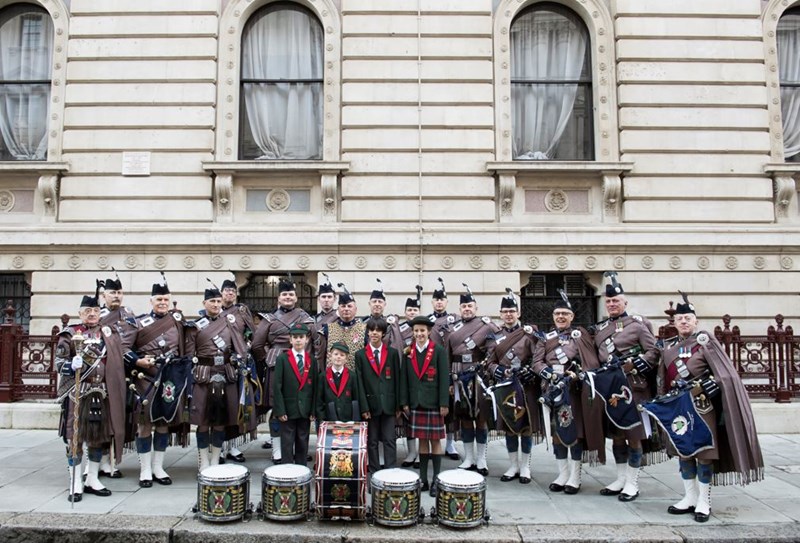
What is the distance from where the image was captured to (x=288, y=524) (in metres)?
6.17

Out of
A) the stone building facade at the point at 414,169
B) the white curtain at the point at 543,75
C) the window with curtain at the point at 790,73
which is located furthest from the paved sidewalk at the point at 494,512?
the window with curtain at the point at 790,73

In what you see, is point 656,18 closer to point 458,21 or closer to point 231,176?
point 458,21

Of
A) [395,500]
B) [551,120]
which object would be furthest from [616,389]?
[551,120]

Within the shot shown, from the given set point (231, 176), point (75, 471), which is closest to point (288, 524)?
point (75, 471)

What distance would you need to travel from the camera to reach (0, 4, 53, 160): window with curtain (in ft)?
45.3

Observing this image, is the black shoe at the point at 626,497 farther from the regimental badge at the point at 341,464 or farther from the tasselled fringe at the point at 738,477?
the regimental badge at the point at 341,464

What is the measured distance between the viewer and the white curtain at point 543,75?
13.9 m

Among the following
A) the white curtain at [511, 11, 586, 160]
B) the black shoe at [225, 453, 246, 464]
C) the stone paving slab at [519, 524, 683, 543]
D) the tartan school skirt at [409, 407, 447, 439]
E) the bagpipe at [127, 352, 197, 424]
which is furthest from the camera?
the white curtain at [511, 11, 586, 160]

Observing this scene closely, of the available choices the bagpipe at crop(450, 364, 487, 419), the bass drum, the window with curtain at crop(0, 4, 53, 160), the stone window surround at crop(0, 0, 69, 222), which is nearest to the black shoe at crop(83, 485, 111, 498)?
the bass drum

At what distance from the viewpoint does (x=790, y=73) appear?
14156 mm

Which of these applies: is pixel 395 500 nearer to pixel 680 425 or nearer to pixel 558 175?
pixel 680 425

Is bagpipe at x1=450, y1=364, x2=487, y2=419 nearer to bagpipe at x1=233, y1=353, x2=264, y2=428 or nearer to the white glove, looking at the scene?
bagpipe at x1=233, y1=353, x2=264, y2=428

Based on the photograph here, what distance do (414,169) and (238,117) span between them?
4156 mm

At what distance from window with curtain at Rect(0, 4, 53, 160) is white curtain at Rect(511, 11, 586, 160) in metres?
10.7
